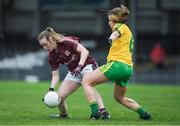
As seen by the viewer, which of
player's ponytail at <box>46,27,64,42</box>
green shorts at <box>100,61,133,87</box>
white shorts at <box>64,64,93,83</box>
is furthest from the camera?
white shorts at <box>64,64,93,83</box>

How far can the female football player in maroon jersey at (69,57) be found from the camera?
15047 mm

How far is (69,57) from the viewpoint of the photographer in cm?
1528

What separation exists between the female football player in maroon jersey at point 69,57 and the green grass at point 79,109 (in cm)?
55

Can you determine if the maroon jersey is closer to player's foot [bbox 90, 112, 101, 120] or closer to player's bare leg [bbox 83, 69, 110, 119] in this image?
player's bare leg [bbox 83, 69, 110, 119]

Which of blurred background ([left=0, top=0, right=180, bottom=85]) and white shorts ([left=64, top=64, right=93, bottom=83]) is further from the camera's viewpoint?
blurred background ([left=0, top=0, right=180, bottom=85])

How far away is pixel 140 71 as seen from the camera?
36188mm

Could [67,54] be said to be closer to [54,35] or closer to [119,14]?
[54,35]

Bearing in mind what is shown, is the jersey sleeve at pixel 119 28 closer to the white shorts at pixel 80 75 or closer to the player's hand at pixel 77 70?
the player's hand at pixel 77 70

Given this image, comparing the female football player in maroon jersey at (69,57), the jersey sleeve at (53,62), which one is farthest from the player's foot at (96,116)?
the jersey sleeve at (53,62)

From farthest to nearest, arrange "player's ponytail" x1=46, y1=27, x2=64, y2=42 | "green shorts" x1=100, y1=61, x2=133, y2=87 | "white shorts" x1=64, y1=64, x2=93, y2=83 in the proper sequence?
"white shorts" x1=64, y1=64, x2=93, y2=83
"player's ponytail" x1=46, y1=27, x2=64, y2=42
"green shorts" x1=100, y1=61, x2=133, y2=87

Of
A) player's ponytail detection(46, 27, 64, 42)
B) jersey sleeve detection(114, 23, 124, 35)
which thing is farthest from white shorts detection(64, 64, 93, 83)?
jersey sleeve detection(114, 23, 124, 35)

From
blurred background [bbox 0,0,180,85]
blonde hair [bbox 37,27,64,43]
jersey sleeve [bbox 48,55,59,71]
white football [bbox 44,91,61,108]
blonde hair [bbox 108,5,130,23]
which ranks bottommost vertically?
white football [bbox 44,91,61,108]

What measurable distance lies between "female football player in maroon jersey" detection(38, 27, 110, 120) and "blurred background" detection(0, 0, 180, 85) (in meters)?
16.6

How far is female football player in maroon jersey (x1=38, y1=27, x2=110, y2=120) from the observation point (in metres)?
15.0
